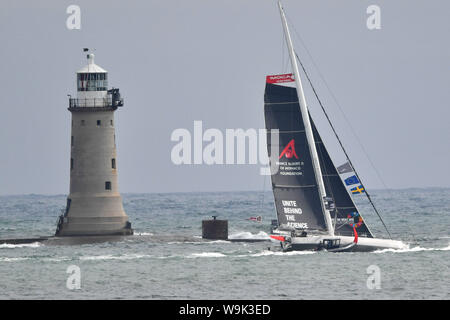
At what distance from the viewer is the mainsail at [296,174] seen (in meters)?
56.0

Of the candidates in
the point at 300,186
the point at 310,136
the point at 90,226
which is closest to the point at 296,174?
the point at 300,186

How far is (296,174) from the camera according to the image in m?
56.2

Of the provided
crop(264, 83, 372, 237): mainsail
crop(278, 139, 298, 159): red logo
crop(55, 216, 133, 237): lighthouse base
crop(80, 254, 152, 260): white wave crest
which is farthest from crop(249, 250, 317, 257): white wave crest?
crop(55, 216, 133, 237): lighthouse base

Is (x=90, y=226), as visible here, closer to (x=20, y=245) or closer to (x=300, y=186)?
(x=20, y=245)

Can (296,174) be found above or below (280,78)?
below

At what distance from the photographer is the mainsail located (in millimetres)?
56031

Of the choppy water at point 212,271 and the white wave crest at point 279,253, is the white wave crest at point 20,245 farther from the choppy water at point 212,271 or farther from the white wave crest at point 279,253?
the white wave crest at point 279,253

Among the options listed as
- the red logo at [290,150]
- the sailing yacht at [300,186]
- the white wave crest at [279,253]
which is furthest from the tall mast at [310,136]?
the white wave crest at [279,253]

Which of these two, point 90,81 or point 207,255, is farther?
point 90,81

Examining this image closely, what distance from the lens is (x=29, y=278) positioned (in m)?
48.6

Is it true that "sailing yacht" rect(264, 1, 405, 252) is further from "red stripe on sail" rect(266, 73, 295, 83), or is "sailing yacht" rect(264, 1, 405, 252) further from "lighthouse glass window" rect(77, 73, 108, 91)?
"lighthouse glass window" rect(77, 73, 108, 91)

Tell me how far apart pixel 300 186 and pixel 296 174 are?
58 centimetres
